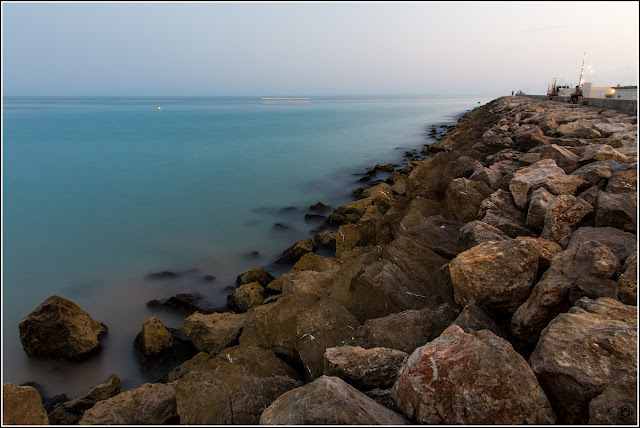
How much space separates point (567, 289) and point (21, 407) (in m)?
4.32

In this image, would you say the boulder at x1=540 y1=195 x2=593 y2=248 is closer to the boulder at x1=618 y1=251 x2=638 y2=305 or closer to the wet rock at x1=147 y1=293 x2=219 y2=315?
the boulder at x1=618 y1=251 x2=638 y2=305

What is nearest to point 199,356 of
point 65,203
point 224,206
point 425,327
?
point 425,327

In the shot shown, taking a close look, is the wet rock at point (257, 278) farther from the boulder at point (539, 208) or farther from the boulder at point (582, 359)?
the boulder at point (582, 359)

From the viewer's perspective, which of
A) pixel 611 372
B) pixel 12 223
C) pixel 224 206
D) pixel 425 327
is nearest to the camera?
pixel 611 372

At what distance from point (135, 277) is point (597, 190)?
8.28 metres

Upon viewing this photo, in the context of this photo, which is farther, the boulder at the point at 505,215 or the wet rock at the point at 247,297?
the wet rock at the point at 247,297

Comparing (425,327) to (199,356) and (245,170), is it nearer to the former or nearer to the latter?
(199,356)

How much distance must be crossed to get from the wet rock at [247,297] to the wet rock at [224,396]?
2.77 m

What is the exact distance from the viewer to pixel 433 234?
207 inches

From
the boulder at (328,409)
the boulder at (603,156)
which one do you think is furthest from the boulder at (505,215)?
the boulder at (328,409)

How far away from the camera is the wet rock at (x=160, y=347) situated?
507cm

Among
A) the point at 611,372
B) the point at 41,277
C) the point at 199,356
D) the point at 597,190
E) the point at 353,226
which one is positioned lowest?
the point at 41,277

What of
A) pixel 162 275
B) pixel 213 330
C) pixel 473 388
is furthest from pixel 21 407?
pixel 162 275

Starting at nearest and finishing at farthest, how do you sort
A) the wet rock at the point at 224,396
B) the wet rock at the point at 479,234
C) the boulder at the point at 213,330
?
the wet rock at the point at 224,396 < the wet rock at the point at 479,234 < the boulder at the point at 213,330
